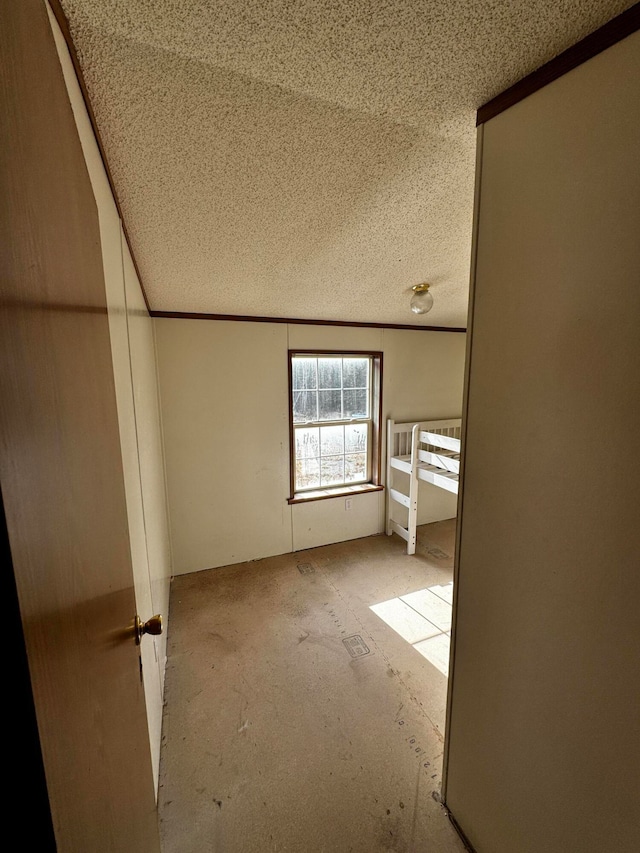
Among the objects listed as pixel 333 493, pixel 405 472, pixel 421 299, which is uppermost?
pixel 421 299

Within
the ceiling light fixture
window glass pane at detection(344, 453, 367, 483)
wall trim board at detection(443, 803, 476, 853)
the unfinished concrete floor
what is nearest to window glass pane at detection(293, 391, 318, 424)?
window glass pane at detection(344, 453, 367, 483)

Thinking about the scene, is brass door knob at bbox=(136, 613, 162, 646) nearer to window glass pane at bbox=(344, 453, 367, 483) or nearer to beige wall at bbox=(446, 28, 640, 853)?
beige wall at bbox=(446, 28, 640, 853)

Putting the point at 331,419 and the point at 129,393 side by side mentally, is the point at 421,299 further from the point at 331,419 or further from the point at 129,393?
the point at 129,393

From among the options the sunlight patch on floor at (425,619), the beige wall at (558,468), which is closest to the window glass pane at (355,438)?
the sunlight patch on floor at (425,619)

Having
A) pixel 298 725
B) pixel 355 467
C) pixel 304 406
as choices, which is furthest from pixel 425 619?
pixel 304 406

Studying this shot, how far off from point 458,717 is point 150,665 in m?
1.21

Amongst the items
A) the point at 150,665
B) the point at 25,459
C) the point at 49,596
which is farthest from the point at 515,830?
the point at 25,459

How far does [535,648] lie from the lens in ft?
2.94

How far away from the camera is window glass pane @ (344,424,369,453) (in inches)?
135

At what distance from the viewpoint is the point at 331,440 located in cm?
337

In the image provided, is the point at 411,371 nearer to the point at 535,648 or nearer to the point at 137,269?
the point at 137,269

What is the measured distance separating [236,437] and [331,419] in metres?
0.93

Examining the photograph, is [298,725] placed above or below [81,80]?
below

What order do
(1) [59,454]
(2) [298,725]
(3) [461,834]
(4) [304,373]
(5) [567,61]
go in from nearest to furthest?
(1) [59,454] < (5) [567,61] < (3) [461,834] < (2) [298,725] < (4) [304,373]
